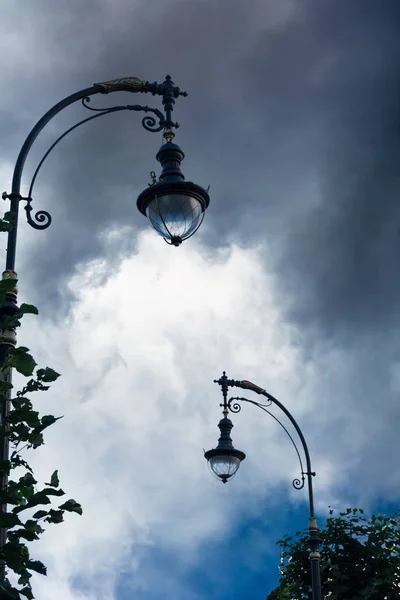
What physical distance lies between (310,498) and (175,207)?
9.73m

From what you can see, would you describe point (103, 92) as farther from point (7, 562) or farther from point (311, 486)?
point (311, 486)

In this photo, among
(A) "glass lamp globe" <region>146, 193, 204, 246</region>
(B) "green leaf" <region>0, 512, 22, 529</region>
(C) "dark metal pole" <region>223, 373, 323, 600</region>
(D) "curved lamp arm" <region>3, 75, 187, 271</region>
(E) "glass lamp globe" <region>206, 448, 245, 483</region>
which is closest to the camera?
(B) "green leaf" <region>0, 512, 22, 529</region>

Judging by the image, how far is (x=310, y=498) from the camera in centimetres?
1714

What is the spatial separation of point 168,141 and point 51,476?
5229 millimetres

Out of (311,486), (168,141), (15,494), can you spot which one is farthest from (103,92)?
(311,486)

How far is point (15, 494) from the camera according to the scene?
5973 millimetres

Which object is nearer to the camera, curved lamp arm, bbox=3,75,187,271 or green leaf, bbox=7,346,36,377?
green leaf, bbox=7,346,36,377

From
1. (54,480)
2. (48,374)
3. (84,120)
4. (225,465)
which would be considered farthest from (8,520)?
(225,465)

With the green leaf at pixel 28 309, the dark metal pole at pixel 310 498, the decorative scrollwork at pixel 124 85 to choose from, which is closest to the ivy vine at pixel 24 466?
the green leaf at pixel 28 309

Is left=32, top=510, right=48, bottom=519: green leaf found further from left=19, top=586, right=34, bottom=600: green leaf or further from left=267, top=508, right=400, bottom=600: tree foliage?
left=267, top=508, right=400, bottom=600: tree foliage

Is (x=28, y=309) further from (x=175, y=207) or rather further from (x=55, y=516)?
(x=175, y=207)

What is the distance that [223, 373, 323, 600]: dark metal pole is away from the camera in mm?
16453

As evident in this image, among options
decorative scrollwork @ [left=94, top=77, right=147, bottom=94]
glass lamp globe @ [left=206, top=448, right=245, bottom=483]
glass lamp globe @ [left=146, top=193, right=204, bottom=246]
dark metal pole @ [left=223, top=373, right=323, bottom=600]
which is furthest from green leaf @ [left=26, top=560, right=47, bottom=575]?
glass lamp globe @ [left=206, top=448, right=245, bottom=483]

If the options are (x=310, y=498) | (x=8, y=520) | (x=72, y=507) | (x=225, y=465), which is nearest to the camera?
(x=8, y=520)
